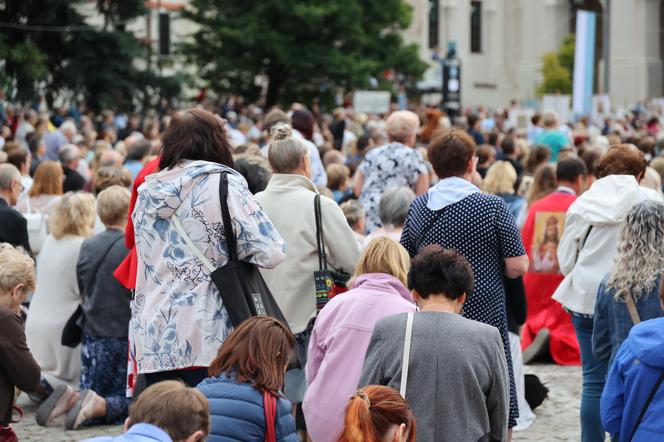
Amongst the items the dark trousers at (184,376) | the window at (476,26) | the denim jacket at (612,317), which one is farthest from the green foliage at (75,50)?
the window at (476,26)

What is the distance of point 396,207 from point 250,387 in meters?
3.49

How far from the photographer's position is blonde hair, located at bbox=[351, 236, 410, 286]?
237 inches

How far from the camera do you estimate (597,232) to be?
7699 mm

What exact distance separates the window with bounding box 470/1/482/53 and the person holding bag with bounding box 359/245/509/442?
68693 mm

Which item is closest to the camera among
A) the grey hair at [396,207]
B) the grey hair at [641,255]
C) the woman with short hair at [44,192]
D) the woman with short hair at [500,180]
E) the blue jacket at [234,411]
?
the blue jacket at [234,411]

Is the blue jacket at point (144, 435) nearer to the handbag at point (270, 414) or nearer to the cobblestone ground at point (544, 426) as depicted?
the handbag at point (270, 414)

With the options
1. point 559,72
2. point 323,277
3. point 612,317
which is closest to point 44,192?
point 323,277

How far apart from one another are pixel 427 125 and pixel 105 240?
29.2 feet

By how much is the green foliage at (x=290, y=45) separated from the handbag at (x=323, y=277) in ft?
110

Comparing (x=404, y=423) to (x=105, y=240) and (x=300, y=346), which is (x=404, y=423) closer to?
(x=300, y=346)

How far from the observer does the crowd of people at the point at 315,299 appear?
5035mm

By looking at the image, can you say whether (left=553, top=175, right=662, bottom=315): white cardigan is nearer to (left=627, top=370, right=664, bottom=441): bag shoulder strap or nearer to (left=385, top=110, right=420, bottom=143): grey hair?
(left=627, top=370, right=664, bottom=441): bag shoulder strap

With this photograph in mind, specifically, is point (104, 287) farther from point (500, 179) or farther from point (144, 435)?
point (144, 435)

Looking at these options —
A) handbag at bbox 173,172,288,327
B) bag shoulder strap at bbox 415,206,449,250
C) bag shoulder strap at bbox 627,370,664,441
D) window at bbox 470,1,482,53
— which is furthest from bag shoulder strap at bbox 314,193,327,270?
window at bbox 470,1,482,53
